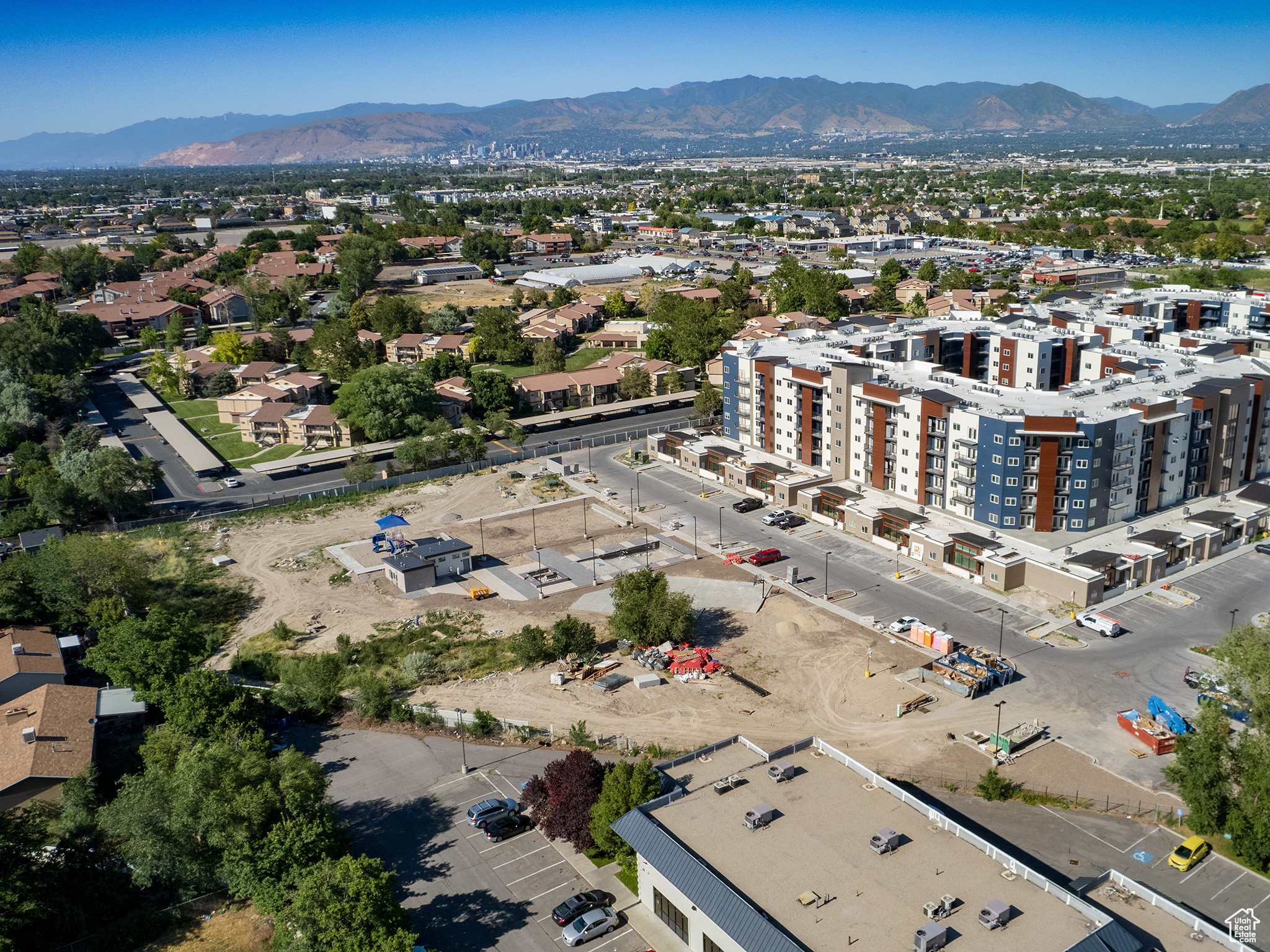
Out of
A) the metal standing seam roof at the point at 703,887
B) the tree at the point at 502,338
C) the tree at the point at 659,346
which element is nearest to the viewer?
the metal standing seam roof at the point at 703,887

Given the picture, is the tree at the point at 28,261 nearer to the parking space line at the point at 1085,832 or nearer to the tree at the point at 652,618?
the tree at the point at 652,618

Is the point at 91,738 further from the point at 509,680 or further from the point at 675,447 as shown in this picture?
the point at 675,447

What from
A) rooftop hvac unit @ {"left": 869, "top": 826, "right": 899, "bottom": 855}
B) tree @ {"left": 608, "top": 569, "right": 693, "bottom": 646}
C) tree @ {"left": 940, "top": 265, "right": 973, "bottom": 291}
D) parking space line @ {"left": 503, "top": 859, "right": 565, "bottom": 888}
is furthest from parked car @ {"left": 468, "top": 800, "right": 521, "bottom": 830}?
tree @ {"left": 940, "top": 265, "right": 973, "bottom": 291}

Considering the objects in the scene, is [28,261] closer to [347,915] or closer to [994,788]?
[347,915]

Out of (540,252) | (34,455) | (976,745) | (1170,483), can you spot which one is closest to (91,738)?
(976,745)

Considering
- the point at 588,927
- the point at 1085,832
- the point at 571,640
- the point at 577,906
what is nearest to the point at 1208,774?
the point at 1085,832

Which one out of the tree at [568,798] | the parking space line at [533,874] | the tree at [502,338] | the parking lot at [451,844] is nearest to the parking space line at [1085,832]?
the parking lot at [451,844]
